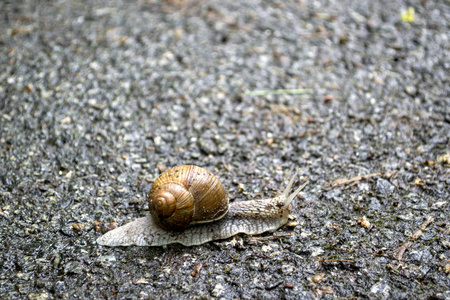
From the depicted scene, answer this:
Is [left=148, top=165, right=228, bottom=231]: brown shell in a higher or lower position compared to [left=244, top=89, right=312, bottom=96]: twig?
higher

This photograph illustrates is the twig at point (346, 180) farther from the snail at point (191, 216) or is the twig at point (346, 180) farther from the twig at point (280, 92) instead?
the twig at point (280, 92)

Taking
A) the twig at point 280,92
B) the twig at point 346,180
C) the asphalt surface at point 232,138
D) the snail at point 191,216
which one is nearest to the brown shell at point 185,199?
the snail at point 191,216

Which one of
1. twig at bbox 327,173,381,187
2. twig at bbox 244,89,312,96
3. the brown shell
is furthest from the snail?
twig at bbox 244,89,312,96

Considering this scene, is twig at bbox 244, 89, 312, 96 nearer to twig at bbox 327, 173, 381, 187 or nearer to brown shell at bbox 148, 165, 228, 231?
twig at bbox 327, 173, 381, 187

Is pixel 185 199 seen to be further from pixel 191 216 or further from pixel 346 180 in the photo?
pixel 346 180

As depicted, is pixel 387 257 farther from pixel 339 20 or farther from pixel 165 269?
pixel 339 20

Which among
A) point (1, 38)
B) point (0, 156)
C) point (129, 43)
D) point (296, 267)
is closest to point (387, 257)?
point (296, 267)

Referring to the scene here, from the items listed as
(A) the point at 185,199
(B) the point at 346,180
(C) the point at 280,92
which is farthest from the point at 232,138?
(A) the point at 185,199
